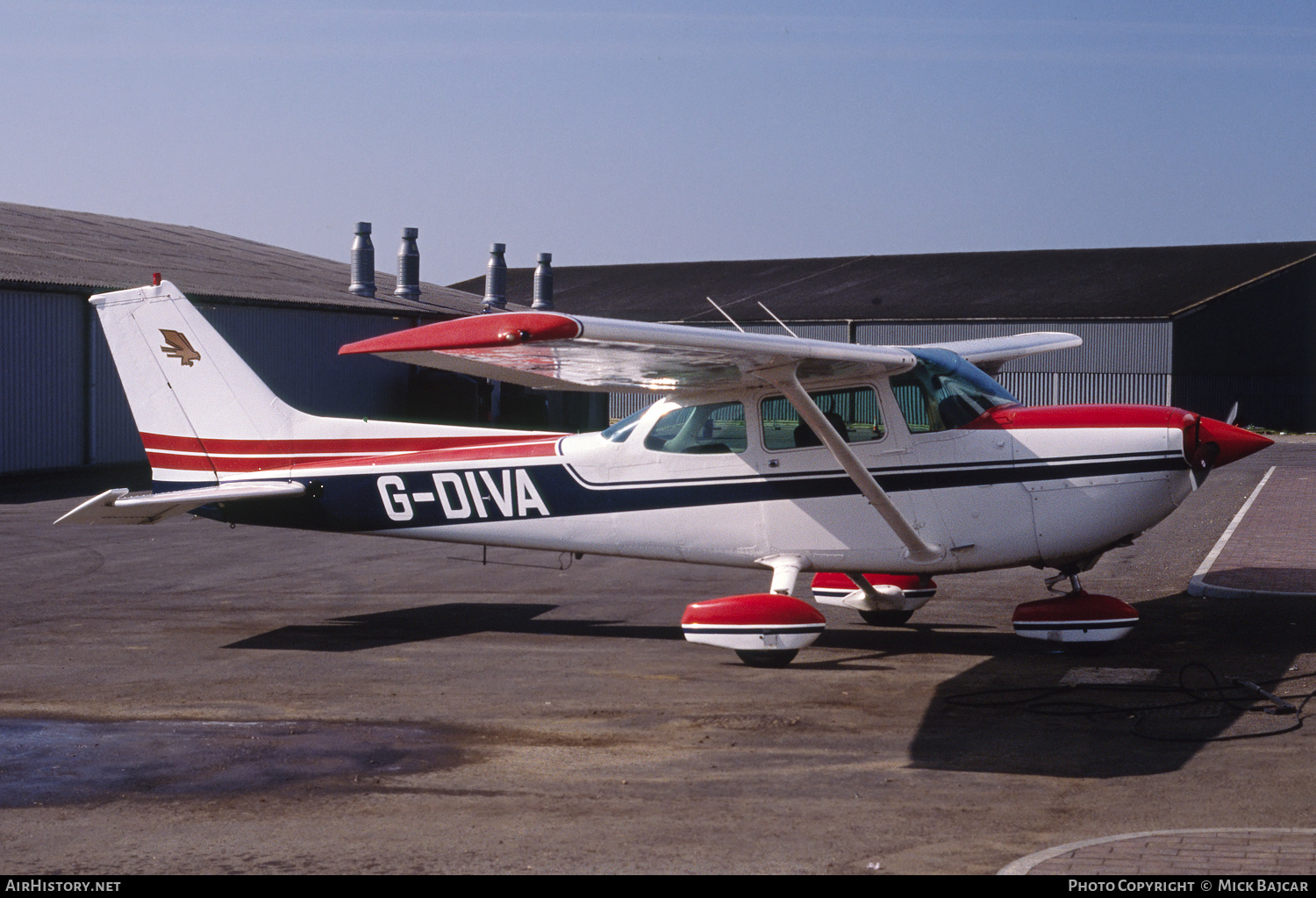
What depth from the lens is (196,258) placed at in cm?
3722

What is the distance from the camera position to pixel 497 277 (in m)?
48.4

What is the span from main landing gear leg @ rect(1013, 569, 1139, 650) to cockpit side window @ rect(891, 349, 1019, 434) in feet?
4.95

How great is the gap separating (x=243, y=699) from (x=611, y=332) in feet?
11.4

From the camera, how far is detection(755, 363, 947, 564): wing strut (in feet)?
31.3

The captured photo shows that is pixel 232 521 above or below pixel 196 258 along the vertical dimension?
below

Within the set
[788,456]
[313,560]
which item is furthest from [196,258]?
[788,456]

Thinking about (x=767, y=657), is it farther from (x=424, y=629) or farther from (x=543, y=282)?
(x=543, y=282)

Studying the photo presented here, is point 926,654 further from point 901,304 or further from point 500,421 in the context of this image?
point 901,304

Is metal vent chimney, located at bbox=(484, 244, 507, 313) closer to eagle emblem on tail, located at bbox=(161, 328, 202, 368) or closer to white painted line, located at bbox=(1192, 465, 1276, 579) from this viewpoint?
white painted line, located at bbox=(1192, 465, 1276, 579)

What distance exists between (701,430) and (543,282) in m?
39.1

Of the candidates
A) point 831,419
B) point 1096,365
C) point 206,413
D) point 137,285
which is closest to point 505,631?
point 206,413

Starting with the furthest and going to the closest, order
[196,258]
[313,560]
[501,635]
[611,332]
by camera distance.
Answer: [196,258] < [313,560] < [501,635] < [611,332]

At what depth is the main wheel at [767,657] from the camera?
9.69 m

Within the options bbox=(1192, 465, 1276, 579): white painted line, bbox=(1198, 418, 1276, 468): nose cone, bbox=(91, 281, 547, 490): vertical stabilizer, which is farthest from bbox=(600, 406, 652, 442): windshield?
bbox=(1192, 465, 1276, 579): white painted line
